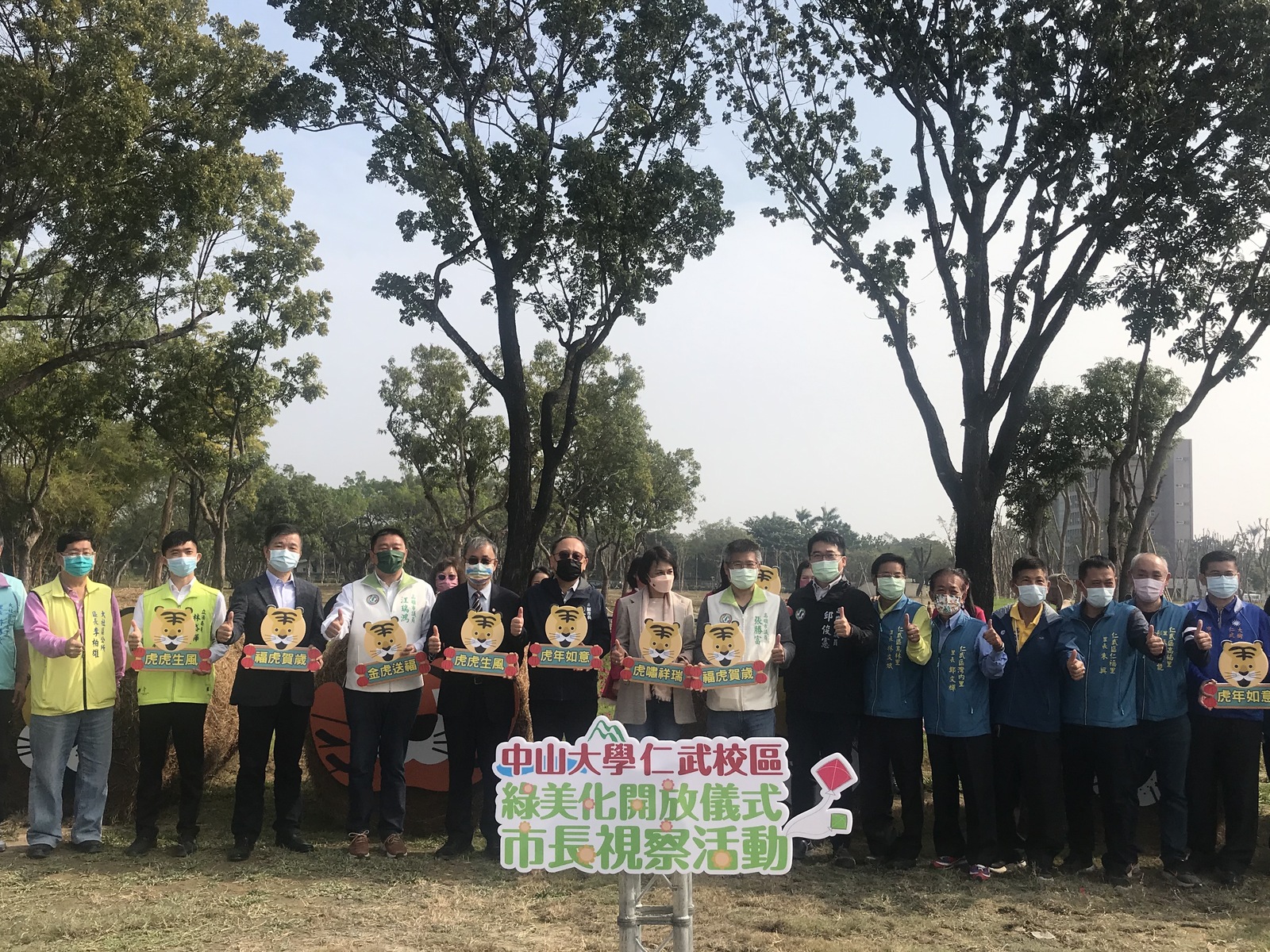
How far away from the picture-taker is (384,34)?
13914 mm

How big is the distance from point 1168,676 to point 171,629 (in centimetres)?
577

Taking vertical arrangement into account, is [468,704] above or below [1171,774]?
above

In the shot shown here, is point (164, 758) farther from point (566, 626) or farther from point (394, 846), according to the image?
point (566, 626)

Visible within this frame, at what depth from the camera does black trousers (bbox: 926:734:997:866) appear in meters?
5.96

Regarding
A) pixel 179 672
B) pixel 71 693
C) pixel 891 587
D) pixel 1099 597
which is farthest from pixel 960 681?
pixel 71 693

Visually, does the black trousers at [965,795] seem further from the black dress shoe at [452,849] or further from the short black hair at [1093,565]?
the black dress shoe at [452,849]

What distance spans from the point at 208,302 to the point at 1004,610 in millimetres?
17530

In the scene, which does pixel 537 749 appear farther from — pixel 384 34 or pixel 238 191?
pixel 238 191

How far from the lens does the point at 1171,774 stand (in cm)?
594

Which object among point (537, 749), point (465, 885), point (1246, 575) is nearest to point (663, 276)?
point (465, 885)

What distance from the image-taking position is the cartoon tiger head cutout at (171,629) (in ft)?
20.2

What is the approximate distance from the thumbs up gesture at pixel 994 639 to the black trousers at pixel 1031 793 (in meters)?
0.56

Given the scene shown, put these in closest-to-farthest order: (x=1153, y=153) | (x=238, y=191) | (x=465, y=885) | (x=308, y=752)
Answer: (x=465, y=885) → (x=308, y=752) → (x=1153, y=153) → (x=238, y=191)

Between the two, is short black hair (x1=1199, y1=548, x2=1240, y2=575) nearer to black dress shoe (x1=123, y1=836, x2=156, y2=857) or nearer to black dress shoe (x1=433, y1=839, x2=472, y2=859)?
black dress shoe (x1=433, y1=839, x2=472, y2=859)
